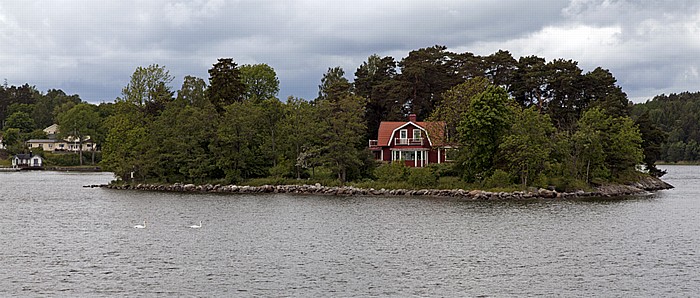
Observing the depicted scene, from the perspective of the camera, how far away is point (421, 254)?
109ft

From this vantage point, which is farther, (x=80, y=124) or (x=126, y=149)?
(x=80, y=124)

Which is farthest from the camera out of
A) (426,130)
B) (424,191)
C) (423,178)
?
(426,130)

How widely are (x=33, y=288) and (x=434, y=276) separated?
1447cm

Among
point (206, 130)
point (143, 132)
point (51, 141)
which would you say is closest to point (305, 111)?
point (206, 130)

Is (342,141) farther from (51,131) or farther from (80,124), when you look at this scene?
(51,131)

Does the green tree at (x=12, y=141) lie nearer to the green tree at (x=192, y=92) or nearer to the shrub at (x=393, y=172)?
the green tree at (x=192, y=92)

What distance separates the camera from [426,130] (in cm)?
7900

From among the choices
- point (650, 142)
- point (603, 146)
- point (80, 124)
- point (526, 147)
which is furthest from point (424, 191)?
point (80, 124)

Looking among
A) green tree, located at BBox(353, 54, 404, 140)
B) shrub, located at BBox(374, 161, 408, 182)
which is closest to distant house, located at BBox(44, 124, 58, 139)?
green tree, located at BBox(353, 54, 404, 140)

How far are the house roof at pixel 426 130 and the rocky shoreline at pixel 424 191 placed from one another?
13027 millimetres

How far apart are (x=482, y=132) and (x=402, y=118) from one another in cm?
2820

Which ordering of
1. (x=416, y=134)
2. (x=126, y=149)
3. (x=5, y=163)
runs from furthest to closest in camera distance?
(x=5, y=163), (x=416, y=134), (x=126, y=149)

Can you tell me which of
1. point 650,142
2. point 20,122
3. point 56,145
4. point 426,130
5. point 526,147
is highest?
point 20,122

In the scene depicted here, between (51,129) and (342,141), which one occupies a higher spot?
(51,129)
